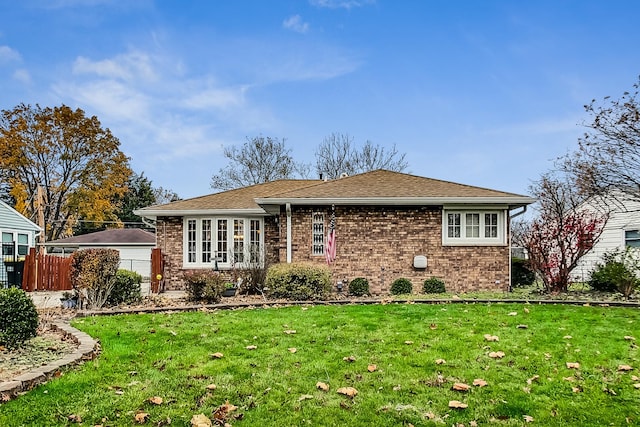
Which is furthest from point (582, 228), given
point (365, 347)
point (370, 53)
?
point (365, 347)

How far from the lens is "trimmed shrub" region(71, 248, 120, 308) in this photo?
33.5 ft

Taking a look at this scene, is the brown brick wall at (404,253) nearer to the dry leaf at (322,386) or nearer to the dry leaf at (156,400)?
the dry leaf at (322,386)

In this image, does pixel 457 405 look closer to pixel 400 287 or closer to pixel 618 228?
pixel 400 287

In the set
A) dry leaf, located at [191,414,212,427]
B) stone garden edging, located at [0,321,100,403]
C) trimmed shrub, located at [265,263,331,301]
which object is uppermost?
trimmed shrub, located at [265,263,331,301]

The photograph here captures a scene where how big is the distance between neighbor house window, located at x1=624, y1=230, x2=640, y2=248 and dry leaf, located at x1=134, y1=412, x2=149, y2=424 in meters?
19.7

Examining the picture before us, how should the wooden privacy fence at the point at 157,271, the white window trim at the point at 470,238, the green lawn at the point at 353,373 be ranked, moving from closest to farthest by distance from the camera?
the green lawn at the point at 353,373
the white window trim at the point at 470,238
the wooden privacy fence at the point at 157,271

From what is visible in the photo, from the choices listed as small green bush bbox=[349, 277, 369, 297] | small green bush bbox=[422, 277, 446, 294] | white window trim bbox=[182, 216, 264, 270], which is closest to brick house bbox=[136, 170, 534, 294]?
small green bush bbox=[422, 277, 446, 294]

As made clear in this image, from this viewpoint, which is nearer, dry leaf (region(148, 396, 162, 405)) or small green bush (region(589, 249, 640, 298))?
dry leaf (region(148, 396, 162, 405))

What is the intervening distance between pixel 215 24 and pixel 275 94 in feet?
17.1

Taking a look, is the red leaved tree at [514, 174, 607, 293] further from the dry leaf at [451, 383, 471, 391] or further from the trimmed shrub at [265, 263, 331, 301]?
the dry leaf at [451, 383, 471, 391]

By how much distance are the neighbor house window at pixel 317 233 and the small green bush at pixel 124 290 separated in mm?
5056

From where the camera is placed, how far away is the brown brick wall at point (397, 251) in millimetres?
14000

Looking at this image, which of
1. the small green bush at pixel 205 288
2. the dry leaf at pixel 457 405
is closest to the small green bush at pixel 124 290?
the small green bush at pixel 205 288

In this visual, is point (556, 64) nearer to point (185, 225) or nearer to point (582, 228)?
point (582, 228)
